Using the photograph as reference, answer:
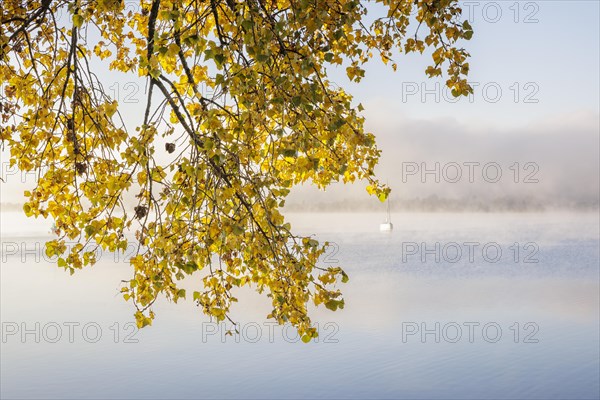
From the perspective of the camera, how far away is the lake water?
58.3ft

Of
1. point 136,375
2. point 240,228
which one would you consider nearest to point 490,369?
point 136,375

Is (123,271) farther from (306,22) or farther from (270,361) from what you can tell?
(306,22)

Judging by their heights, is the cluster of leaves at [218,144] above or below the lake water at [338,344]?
above

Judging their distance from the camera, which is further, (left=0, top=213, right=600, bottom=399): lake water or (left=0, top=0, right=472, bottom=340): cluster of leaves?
(left=0, top=213, right=600, bottom=399): lake water

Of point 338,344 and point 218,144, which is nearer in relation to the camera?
point 218,144

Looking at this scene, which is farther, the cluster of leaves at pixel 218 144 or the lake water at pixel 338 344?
the lake water at pixel 338 344

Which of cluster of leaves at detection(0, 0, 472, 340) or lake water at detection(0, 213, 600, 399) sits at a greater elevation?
cluster of leaves at detection(0, 0, 472, 340)

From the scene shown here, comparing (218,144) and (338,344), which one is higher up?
(218,144)

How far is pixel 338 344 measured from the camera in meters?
22.0

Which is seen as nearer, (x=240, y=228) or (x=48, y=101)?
(x=240, y=228)

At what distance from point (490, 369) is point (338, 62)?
16261mm

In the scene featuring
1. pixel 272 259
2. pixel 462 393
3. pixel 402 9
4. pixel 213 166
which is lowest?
pixel 462 393

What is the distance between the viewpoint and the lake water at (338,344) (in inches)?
700

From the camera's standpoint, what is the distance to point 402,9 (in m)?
5.35
